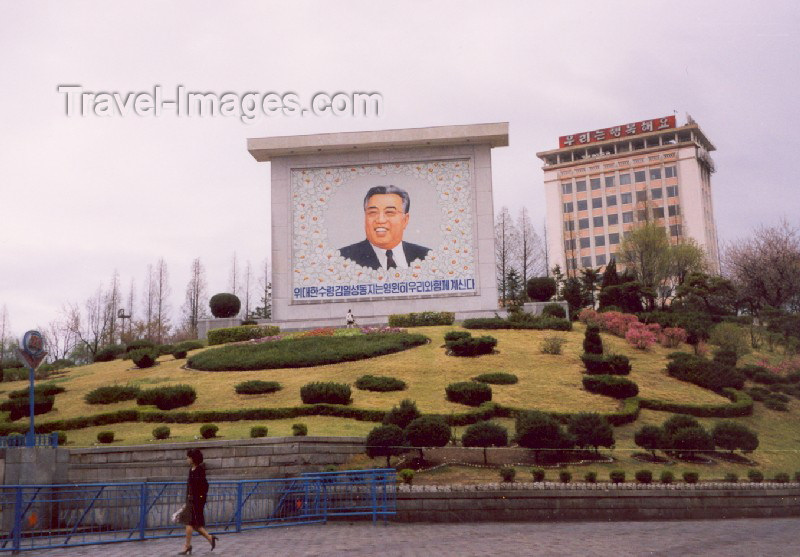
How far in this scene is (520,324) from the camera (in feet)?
121

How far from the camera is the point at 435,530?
14.2 meters

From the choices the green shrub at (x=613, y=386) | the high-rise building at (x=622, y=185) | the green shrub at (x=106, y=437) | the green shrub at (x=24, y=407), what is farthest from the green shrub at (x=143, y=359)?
the high-rise building at (x=622, y=185)

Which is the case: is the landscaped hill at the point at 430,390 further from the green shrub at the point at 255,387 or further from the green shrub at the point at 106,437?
the green shrub at the point at 106,437

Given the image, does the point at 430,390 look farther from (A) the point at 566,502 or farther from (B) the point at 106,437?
(B) the point at 106,437

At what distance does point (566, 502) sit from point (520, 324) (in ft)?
68.6

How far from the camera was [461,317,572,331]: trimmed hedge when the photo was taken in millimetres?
36812

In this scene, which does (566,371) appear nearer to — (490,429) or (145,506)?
(490,429)

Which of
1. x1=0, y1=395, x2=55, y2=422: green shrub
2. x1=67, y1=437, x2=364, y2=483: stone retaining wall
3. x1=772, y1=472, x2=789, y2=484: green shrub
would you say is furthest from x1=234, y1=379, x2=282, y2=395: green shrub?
x1=772, y1=472, x2=789, y2=484: green shrub

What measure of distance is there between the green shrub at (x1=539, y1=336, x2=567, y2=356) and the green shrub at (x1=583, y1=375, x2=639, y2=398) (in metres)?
4.90

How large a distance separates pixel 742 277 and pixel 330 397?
3821cm

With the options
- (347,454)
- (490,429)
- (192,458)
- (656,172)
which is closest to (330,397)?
(347,454)

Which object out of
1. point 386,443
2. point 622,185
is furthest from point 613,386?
point 622,185

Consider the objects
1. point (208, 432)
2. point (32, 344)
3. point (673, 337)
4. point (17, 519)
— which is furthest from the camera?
point (673, 337)

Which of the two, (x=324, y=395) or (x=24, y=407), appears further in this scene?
(x=24, y=407)
